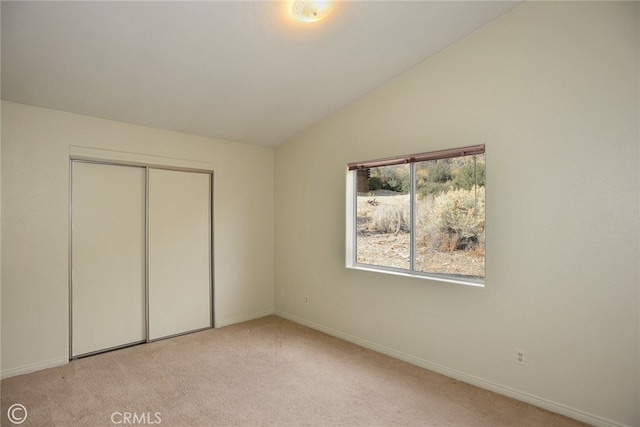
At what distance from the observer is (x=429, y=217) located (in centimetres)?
320

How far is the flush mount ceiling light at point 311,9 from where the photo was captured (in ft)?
7.06

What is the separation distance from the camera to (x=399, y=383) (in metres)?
2.74

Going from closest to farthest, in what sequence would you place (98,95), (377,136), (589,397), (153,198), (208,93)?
1. (589,397)
2. (98,95)
3. (208,93)
4. (377,136)
5. (153,198)

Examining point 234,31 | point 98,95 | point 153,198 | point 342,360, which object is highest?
point 234,31

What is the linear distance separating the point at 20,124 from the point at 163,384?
2.49m

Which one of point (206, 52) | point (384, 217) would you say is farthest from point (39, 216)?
point (384, 217)

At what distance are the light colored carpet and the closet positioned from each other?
0.31 meters

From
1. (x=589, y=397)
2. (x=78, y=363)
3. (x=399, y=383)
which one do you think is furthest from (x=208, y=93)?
(x=589, y=397)

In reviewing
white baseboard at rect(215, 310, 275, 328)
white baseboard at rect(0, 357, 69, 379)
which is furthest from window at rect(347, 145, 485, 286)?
white baseboard at rect(0, 357, 69, 379)

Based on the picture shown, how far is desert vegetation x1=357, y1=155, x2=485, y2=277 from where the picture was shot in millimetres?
2920

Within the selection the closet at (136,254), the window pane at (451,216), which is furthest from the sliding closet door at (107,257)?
the window pane at (451,216)

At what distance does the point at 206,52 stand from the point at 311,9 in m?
0.87

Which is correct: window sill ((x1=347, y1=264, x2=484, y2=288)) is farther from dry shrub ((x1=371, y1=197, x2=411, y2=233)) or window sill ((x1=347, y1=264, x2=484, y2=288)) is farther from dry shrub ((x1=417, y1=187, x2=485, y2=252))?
dry shrub ((x1=371, y1=197, x2=411, y2=233))

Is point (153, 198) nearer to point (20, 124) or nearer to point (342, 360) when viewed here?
point (20, 124)
